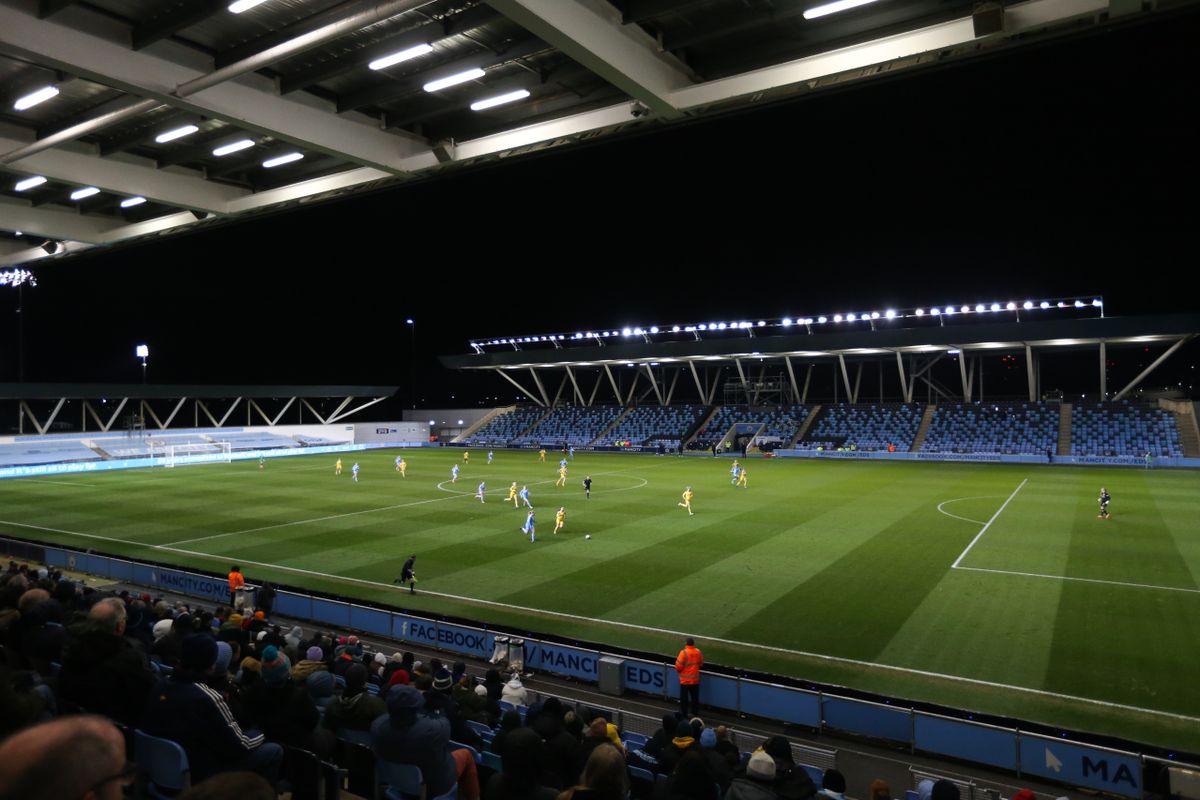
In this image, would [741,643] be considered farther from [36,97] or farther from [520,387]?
[520,387]

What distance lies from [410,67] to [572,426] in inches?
2468

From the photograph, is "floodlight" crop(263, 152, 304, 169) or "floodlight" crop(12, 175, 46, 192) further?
"floodlight" crop(12, 175, 46, 192)

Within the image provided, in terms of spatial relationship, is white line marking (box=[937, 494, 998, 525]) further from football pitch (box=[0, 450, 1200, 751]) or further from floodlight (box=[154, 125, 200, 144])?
floodlight (box=[154, 125, 200, 144])

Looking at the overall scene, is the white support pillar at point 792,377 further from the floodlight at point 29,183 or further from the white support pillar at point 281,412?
the floodlight at point 29,183

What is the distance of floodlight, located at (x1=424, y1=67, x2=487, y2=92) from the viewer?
37.6 feet

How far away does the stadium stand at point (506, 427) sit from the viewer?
7544cm

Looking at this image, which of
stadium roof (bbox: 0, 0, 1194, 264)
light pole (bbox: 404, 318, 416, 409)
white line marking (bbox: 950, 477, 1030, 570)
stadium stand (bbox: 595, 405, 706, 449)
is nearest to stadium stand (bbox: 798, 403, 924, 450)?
stadium stand (bbox: 595, 405, 706, 449)

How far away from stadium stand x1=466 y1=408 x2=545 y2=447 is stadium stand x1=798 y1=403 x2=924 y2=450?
101 feet

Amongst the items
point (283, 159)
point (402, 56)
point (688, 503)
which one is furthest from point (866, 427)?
point (402, 56)

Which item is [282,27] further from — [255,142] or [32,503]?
[32,503]

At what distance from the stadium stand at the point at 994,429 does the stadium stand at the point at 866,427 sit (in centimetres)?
189

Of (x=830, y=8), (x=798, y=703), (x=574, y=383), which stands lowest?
(x=798, y=703)

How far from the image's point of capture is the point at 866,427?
59188 millimetres

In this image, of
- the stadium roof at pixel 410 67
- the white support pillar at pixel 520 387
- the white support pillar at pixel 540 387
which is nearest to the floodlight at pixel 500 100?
the stadium roof at pixel 410 67
